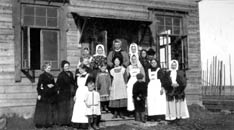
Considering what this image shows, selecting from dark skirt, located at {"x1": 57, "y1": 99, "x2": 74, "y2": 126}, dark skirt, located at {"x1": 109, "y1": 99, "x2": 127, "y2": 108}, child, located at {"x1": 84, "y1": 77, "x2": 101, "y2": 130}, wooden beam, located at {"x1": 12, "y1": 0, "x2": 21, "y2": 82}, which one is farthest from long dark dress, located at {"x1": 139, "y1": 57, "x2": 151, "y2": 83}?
wooden beam, located at {"x1": 12, "y1": 0, "x2": 21, "y2": 82}

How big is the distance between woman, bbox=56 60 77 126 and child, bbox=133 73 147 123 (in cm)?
165

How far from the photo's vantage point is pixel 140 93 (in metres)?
8.28

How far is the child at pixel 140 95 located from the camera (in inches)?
325

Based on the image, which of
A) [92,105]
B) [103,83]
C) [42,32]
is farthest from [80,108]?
[42,32]

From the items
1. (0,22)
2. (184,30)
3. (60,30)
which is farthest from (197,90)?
(0,22)

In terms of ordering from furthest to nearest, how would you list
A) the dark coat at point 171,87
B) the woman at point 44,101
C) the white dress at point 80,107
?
the dark coat at point 171,87 → the woman at point 44,101 → the white dress at point 80,107

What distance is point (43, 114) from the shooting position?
806cm

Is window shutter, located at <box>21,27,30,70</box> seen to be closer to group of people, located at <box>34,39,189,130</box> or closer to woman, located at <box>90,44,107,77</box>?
group of people, located at <box>34,39,189,130</box>

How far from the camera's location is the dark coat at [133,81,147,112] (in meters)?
8.27

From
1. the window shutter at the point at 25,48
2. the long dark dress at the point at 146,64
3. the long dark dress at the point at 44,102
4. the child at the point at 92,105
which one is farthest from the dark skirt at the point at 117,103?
the window shutter at the point at 25,48

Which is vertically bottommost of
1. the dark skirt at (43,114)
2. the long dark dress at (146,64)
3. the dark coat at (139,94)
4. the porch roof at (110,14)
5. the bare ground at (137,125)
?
the bare ground at (137,125)

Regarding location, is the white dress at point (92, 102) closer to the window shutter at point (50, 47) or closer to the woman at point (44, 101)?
the woman at point (44, 101)

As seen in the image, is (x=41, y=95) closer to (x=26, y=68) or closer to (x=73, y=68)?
(x=26, y=68)

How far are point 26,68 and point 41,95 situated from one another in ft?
3.85
